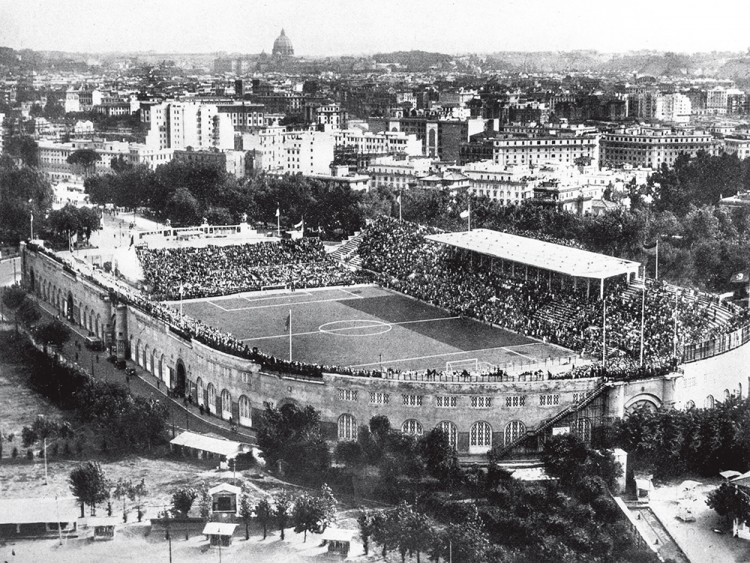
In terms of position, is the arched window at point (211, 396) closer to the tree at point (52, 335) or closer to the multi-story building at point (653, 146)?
the tree at point (52, 335)

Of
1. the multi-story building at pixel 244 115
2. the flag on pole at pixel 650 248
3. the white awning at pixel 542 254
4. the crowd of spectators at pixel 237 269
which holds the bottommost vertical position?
the crowd of spectators at pixel 237 269

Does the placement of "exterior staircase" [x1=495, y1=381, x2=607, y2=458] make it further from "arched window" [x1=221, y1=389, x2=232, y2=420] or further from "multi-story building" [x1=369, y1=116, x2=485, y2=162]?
"multi-story building" [x1=369, y1=116, x2=485, y2=162]

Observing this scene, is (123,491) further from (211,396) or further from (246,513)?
(211,396)

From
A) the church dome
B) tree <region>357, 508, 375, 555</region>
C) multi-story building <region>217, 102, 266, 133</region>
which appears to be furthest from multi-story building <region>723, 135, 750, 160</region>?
tree <region>357, 508, 375, 555</region>

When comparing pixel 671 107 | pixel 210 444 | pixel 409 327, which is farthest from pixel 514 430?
pixel 671 107

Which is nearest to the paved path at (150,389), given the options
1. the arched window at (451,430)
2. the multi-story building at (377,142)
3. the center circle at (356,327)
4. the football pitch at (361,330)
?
the football pitch at (361,330)

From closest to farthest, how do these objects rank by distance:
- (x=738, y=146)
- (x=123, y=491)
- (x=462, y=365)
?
(x=123, y=491)
(x=462, y=365)
(x=738, y=146)
